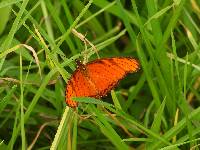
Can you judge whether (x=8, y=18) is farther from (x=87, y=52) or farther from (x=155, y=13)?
(x=155, y=13)

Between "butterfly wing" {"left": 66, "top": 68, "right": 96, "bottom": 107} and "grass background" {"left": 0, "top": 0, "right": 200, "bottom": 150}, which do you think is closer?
"butterfly wing" {"left": 66, "top": 68, "right": 96, "bottom": 107}

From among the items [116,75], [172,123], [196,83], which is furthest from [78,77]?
[196,83]

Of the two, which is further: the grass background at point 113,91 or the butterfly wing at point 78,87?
the grass background at point 113,91
